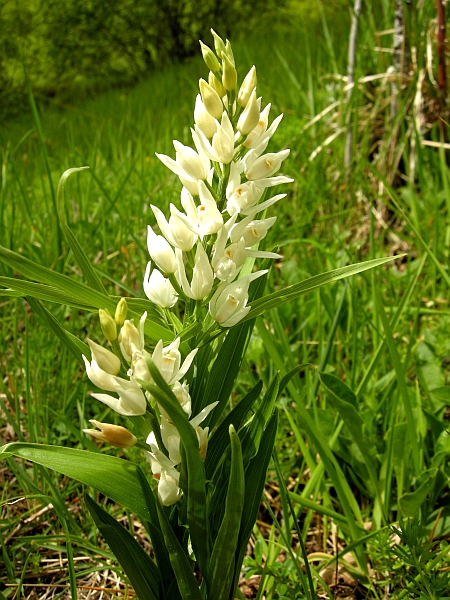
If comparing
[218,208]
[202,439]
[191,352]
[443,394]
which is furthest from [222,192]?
[443,394]

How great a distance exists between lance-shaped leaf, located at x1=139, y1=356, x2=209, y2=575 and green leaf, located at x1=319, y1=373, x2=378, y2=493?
509 mm

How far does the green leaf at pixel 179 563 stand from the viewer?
2.47 feet

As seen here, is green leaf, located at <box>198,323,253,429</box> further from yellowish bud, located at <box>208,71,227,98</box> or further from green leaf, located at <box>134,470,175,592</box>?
yellowish bud, located at <box>208,71,227,98</box>

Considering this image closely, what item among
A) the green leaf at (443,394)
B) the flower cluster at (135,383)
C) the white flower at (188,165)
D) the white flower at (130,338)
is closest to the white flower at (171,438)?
the flower cluster at (135,383)

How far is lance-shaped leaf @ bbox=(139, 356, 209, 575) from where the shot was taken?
0.63 m

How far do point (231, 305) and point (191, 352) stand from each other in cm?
8

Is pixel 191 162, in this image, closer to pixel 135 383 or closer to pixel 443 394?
pixel 135 383

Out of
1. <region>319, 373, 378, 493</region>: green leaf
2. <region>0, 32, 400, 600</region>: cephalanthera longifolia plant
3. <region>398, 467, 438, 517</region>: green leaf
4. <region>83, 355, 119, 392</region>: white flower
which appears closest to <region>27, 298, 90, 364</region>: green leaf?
<region>0, 32, 400, 600</region>: cephalanthera longifolia plant

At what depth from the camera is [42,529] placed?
1330 mm

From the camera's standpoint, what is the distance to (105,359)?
69 centimetres

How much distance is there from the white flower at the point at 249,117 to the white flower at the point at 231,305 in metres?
0.21

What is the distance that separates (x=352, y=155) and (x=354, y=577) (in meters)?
2.02

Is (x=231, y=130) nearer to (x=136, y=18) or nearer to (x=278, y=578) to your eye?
(x=278, y=578)

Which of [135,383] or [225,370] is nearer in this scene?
[135,383]
